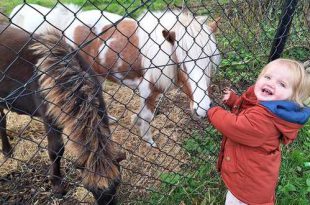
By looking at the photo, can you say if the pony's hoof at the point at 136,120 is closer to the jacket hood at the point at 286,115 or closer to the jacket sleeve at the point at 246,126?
the jacket sleeve at the point at 246,126

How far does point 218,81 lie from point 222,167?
2.49 m

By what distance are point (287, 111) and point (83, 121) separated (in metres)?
1.22

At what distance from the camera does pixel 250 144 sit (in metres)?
2.11

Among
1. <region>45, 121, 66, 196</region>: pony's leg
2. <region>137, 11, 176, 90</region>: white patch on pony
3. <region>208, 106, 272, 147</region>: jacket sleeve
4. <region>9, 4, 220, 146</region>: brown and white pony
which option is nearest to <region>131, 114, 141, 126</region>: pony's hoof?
<region>9, 4, 220, 146</region>: brown and white pony

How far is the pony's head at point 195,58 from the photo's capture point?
283 cm

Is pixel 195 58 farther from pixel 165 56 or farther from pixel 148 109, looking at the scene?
pixel 148 109

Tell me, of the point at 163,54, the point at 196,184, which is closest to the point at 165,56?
the point at 163,54

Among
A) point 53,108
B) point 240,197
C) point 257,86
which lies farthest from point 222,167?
point 53,108

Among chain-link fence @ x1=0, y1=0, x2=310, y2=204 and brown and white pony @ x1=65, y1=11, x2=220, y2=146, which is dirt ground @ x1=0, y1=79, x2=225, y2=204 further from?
brown and white pony @ x1=65, y1=11, x2=220, y2=146

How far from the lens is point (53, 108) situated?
2.48 m

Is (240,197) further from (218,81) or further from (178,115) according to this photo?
(218,81)

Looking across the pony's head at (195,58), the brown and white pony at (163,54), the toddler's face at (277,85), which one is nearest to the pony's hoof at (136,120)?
the brown and white pony at (163,54)

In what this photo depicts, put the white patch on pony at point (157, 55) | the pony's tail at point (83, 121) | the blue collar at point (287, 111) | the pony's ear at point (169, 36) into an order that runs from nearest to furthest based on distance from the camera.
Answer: the blue collar at point (287, 111) < the pony's tail at point (83, 121) < the pony's ear at point (169, 36) < the white patch on pony at point (157, 55)

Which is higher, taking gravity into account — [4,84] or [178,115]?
[178,115]
